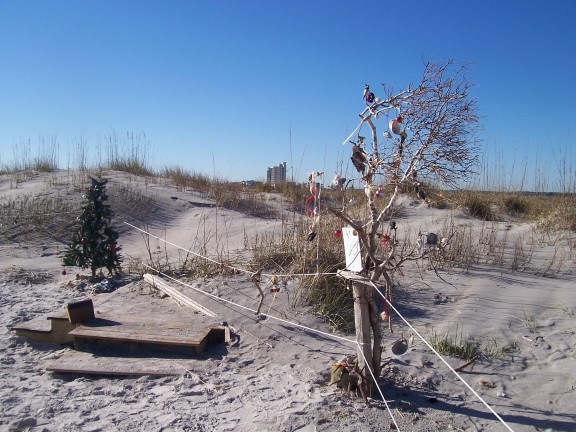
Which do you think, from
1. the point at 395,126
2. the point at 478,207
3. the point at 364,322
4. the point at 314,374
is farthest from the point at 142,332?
the point at 478,207

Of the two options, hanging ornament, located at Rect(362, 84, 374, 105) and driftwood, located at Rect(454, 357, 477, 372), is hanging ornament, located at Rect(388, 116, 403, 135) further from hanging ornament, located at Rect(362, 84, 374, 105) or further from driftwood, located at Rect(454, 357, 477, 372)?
driftwood, located at Rect(454, 357, 477, 372)

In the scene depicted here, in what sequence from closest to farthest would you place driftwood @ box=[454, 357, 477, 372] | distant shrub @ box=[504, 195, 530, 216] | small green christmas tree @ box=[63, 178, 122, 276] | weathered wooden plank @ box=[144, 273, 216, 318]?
driftwood @ box=[454, 357, 477, 372] < weathered wooden plank @ box=[144, 273, 216, 318] < small green christmas tree @ box=[63, 178, 122, 276] < distant shrub @ box=[504, 195, 530, 216]

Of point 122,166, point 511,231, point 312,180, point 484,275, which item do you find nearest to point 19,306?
point 312,180

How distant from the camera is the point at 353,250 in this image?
10.00 feet

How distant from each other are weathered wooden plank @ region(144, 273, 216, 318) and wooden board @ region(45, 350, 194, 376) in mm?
894

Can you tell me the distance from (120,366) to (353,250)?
6.83 ft

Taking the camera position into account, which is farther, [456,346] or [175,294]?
[175,294]

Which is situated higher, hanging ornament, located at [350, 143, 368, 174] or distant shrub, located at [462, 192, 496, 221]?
hanging ornament, located at [350, 143, 368, 174]

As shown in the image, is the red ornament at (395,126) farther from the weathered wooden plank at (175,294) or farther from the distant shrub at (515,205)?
the distant shrub at (515,205)

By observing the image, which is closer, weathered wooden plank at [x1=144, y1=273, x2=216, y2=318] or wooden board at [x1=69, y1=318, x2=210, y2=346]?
wooden board at [x1=69, y1=318, x2=210, y2=346]

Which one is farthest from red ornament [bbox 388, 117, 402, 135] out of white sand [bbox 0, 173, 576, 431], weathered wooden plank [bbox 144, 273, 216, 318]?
weathered wooden plank [bbox 144, 273, 216, 318]

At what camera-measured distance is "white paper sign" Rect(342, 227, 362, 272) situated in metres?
3.00

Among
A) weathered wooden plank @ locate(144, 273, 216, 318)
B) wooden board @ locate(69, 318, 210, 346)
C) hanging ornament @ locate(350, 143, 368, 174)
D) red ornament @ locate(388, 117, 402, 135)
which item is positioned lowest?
wooden board @ locate(69, 318, 210, 346)

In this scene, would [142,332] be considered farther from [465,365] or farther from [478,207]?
[478,207]
